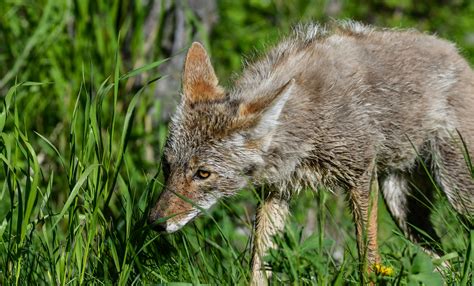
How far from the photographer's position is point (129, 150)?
7434 mm

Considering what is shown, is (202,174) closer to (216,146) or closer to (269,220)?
(216,146)

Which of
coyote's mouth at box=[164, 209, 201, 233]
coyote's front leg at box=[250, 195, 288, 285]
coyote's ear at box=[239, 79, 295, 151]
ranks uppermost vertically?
coyote's ear at box=[239, 79, 295, 151]

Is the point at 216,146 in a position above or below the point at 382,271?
above

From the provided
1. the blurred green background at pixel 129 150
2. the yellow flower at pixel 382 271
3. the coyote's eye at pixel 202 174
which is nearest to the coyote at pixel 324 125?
the coyote's eye at pixel 202 174

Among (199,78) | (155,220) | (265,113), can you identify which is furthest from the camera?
(199,78)

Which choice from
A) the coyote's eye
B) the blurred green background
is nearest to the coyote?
the coyote's eye

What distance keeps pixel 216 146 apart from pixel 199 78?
575mm

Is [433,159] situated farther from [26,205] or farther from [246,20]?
[246,20]

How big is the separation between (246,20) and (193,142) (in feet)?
16.4

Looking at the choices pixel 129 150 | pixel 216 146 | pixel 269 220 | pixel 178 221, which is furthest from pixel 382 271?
pixel 129 150

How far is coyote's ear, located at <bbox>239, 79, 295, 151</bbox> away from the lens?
4652 millimetres

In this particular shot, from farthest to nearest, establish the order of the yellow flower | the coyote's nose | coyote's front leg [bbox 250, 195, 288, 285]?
coyote's front leg [bbox 250, 195, 288, 285] → the coyote's nose → the yellow flower

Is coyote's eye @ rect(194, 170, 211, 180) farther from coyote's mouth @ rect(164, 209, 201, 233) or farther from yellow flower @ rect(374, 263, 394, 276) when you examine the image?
yellow flower @ rect(374, 263, 394, 276)

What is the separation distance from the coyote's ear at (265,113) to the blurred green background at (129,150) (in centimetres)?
48
